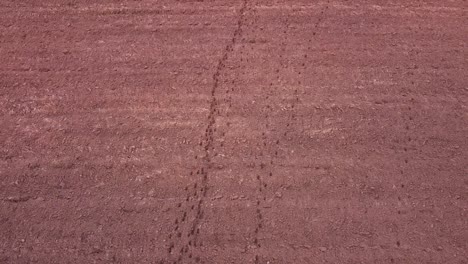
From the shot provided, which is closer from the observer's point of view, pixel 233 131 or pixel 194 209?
pixel 194 209

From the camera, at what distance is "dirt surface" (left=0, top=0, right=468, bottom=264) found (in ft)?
12.8

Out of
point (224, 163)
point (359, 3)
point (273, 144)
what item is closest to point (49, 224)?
point (224, 163)

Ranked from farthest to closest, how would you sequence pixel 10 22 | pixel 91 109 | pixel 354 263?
pixel 10 22 < pixel 91 109 < pixel 354 263

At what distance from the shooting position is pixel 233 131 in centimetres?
443

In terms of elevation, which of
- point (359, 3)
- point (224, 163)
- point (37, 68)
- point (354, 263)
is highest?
point (359, 3)

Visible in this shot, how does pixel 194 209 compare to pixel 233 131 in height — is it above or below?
below

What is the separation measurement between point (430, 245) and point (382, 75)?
1.56 metres

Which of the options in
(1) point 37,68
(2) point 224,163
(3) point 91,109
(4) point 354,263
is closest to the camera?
(4) point 354,263

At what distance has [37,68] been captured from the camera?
16.0 ft

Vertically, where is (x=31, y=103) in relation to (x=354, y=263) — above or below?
above

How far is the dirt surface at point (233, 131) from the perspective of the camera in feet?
12.8

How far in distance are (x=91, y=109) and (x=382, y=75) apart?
2461 mm

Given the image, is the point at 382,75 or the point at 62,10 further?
the point at 62,10

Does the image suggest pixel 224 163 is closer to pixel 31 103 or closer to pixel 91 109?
pixel 91 109
